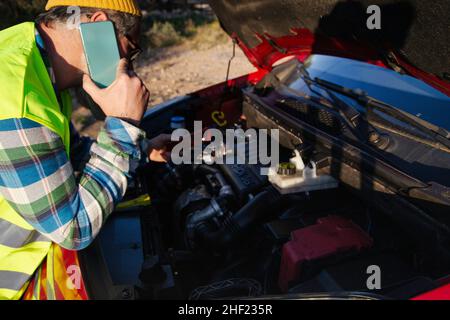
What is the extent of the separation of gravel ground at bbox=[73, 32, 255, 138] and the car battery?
493 cm

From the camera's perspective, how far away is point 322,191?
1.84 m

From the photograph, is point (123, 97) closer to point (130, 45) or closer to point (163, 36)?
point (130, 45)

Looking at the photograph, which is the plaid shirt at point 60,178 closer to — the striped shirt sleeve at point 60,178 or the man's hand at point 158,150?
the striped shirt sleeve at point 60,178

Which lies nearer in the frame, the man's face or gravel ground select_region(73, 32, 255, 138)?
the man's face

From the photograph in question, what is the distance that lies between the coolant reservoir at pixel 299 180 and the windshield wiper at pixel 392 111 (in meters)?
0.39

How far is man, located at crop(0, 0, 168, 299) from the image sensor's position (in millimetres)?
1221

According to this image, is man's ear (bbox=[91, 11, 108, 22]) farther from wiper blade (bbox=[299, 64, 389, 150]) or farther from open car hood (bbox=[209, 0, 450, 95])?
wiper blade (bbox=[299, 64, 389, 150])

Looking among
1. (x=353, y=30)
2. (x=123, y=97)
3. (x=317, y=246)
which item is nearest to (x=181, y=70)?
(x=353, y=30)

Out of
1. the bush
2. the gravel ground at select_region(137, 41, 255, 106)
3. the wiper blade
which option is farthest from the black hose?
the bush

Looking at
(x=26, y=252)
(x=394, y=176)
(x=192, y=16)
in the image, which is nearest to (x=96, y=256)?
(x=26, y=252)

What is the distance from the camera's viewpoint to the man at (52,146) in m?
1.22

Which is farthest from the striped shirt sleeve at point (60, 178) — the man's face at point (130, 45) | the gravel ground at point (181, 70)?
the gravel ground at point (181, 70)

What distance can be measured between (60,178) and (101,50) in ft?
1.64

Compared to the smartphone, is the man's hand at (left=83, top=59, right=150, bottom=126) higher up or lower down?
lower down
